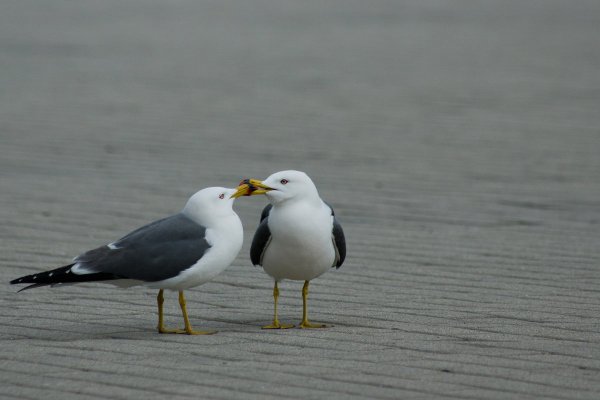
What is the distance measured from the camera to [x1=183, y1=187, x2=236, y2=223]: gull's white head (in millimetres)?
5762

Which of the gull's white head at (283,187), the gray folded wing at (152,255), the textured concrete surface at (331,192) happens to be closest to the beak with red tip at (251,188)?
the gull's white head at (283,187)

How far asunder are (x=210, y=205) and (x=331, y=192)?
Result: 395 cm

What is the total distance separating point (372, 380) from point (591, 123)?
841 centimetres

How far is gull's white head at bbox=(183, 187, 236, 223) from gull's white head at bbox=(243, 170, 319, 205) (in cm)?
13

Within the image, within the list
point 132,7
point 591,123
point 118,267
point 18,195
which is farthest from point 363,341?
point 132,7

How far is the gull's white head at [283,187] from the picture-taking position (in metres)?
5.76

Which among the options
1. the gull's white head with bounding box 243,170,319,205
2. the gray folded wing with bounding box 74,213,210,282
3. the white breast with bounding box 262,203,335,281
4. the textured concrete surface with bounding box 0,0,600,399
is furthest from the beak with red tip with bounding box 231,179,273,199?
the textured concrete surface with bounding box 0,0,600,399

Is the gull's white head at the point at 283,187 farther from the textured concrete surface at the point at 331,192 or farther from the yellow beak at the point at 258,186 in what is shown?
the textured concrete surface at the point at 331,192

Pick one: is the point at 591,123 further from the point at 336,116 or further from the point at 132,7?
the point at 132,7

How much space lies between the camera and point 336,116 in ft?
43.5

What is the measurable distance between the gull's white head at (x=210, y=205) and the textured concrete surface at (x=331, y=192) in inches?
23.2

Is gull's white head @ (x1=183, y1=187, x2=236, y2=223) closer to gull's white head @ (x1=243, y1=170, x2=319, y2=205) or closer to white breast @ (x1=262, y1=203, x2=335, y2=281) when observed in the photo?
gull's white head @ (x1=243, y1=170, x2=319, y2=205)

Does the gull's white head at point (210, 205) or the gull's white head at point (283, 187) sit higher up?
the gull's white head at point (283, 187)

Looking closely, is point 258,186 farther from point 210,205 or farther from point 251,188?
point 210,205
